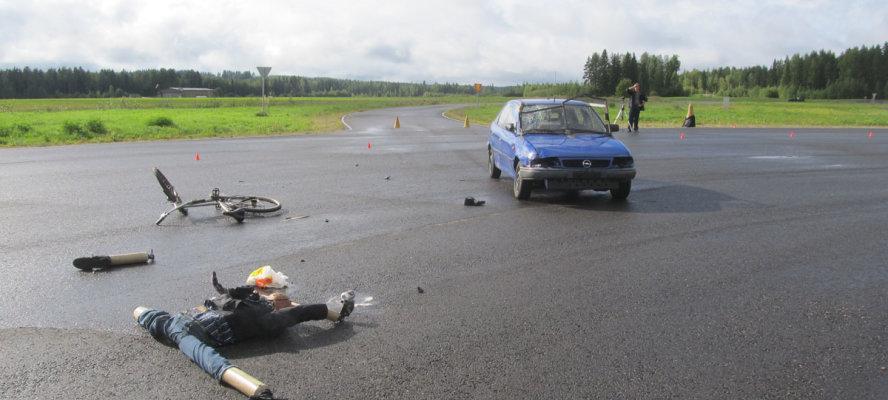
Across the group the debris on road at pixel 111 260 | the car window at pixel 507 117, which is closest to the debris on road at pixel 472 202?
the car window at pixel 507 117

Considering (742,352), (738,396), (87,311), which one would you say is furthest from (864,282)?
(87,311)

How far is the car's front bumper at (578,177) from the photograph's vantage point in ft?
35.0

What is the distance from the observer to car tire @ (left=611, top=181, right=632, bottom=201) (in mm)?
11116

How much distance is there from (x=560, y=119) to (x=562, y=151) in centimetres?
169

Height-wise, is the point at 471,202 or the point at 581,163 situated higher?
the point at 581,163

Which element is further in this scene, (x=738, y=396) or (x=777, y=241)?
(x=777, y=241)

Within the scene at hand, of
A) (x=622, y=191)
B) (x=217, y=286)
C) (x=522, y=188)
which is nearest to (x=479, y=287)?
(x=217, y=286)

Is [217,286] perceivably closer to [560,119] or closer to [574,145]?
[574,145]

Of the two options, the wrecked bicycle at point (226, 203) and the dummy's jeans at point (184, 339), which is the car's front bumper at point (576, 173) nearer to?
the wrecked bicycle at point (226, 203)

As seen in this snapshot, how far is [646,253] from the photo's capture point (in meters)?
7.62

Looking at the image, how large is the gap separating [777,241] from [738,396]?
4832mm

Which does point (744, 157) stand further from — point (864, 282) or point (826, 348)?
point (826, 348)

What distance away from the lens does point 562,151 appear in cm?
1081

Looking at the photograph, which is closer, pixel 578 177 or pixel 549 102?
pixel 578 177
